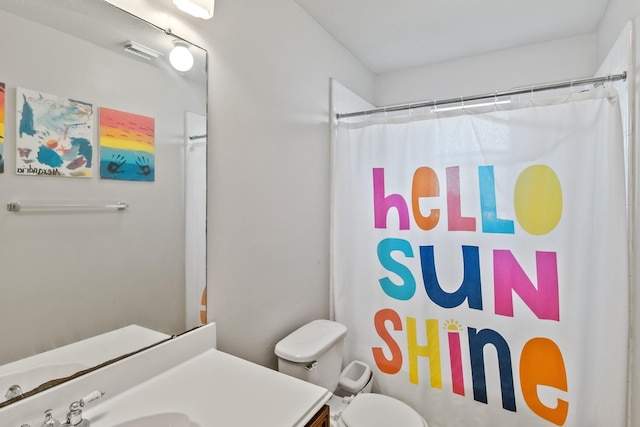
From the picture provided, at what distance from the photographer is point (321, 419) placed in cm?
98

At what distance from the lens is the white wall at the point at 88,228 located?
79 cm

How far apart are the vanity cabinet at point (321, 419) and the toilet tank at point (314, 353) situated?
433mm

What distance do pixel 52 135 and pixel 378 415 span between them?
5.43 ft

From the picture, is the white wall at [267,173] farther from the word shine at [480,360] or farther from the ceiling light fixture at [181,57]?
the word shine at [480,360]

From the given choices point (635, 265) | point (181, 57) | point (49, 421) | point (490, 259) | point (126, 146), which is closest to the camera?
point (49, 421)

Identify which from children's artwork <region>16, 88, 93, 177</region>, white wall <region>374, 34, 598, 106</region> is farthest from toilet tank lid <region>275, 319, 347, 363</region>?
white wall <region>374, 34, 598, 106</region>

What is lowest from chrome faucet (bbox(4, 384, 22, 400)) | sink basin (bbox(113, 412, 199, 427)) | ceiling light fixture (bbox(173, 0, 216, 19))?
sink basin (bbox(113, 412, 199, 427))

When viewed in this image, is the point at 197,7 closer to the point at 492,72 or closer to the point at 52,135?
the point at 52,135

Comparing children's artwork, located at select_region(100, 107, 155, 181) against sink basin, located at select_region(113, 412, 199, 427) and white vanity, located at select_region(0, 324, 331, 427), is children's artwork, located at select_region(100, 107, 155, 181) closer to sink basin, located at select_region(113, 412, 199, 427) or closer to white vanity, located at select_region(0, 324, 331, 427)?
white vanity, located at select_region(0, 324, 331, 427)

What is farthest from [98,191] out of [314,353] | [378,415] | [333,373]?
[378,415]

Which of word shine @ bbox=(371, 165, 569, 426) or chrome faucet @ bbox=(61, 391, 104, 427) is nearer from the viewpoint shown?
chrome faucet @ bbox=(61, 391, 104, 427)

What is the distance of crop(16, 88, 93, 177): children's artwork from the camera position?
80 cm

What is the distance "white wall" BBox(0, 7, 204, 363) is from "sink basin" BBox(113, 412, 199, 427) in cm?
29

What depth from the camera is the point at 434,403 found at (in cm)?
183
